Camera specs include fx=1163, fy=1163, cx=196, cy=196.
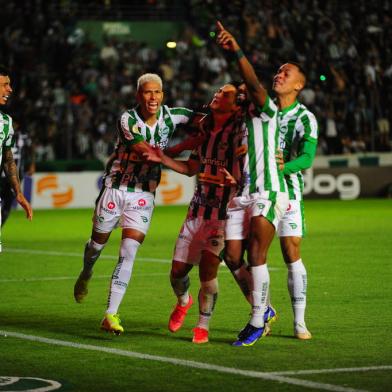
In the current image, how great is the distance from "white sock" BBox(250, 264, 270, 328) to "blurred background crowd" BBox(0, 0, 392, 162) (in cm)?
2040

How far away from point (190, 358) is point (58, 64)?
82.0ft

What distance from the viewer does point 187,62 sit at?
33.7 m

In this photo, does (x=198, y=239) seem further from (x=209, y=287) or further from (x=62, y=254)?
(x=62, y=254)

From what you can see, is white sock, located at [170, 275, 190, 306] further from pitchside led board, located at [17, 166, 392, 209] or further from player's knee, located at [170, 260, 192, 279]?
pitchside led board, located at [17, 166, 392, 209]

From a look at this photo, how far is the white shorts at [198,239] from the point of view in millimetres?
9578

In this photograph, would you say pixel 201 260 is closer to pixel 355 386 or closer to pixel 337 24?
pixel 355 386

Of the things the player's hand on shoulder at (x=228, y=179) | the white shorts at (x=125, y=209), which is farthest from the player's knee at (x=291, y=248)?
the white shorts at (x=125, y=209)

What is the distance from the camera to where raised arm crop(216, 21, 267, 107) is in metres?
8.63

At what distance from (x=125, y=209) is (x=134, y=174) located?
1.05 ft

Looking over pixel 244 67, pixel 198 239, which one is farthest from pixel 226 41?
pixel 198 239

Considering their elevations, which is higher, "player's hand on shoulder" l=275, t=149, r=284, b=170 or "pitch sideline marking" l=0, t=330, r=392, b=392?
"player's hand on shoulder" l=275, t=149, r=284, b=170

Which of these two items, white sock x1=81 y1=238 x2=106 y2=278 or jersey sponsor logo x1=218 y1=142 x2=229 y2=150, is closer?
jersey sponsor logo x1=218 y1=142 x2=229 y2=150

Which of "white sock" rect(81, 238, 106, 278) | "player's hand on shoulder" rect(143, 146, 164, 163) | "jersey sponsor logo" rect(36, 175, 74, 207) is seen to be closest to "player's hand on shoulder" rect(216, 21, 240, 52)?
"player's hand on shoulder" rect(143, 146, 164, 163)

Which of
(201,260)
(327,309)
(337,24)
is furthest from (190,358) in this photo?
(337,24)
